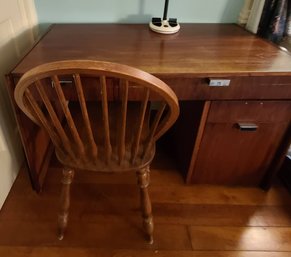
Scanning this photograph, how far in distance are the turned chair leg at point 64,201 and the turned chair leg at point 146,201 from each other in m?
0.28

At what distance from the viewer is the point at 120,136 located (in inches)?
30.2

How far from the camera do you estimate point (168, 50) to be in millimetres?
1051

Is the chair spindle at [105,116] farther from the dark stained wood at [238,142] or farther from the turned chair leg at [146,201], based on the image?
the dark stained wood at [238,142]

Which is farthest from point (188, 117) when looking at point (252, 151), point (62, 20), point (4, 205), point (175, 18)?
point (4, 205)

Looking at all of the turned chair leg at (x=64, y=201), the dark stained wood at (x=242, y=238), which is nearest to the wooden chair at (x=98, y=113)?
the turned chair leg at (x=64, y=201)

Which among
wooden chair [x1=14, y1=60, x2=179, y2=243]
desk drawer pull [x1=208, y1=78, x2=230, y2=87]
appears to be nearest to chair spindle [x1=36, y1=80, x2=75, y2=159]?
wooden chair [x1=14, y1=60, x2=179, y2=243]

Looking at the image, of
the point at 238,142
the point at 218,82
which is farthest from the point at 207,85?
the point at 238,142

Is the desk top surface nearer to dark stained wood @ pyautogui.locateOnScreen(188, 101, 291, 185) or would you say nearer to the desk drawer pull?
the desk drawer pull

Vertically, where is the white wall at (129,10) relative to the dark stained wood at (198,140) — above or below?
above

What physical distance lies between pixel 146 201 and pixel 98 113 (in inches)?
17.1

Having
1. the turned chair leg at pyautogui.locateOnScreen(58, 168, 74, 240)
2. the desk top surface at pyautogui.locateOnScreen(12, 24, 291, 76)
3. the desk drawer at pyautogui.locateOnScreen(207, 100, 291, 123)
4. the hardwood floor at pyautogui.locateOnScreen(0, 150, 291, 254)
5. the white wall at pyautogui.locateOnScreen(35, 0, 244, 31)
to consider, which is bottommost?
the hardwood floor at pyautogui.locateOnScreen(0, 150, 291, 254)

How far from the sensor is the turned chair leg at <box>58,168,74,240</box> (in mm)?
956

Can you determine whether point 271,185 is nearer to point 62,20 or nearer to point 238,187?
point 238,187

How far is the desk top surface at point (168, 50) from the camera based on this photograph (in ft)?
2.95
